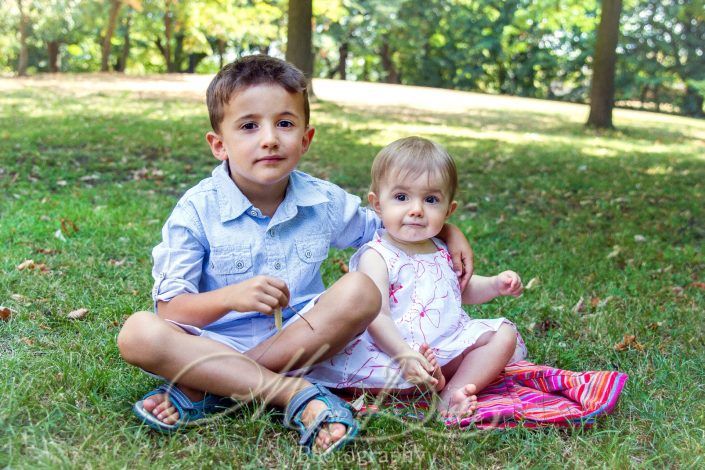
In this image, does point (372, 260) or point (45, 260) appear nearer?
point (372, 260)

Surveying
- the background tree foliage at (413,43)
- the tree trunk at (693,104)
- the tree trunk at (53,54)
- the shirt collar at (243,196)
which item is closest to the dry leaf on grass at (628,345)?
the shirt collar at (243,196)

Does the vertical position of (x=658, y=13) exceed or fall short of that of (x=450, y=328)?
it exceeds it

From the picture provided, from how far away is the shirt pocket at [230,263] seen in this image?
2455 millimetres

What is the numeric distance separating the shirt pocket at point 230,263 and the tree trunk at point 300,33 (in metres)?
8.65

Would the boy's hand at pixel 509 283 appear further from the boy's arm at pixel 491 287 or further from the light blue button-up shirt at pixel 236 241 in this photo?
the light blue button-up shirt at pixel 236 241

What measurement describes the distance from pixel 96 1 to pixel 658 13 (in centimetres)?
2059

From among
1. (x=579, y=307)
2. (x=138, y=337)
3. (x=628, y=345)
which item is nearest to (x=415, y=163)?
(x=138, y=337)

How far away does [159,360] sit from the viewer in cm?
220

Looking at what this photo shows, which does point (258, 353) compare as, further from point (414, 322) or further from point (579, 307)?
point (579, 307)

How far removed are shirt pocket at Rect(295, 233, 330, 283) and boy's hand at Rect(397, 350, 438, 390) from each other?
47 centimetres

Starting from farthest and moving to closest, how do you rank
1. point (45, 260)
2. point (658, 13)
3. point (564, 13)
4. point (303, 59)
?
point (658, 13), point (564, 13), point (303, 59), point (45, 260)

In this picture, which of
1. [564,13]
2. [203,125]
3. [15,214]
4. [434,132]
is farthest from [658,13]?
[15,214]

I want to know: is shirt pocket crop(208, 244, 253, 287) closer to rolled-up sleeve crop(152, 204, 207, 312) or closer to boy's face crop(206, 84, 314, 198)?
rolled-up sleeve crop(152, 204, 207, 312)

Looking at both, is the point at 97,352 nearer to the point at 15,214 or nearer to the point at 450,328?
the point at 450,328
